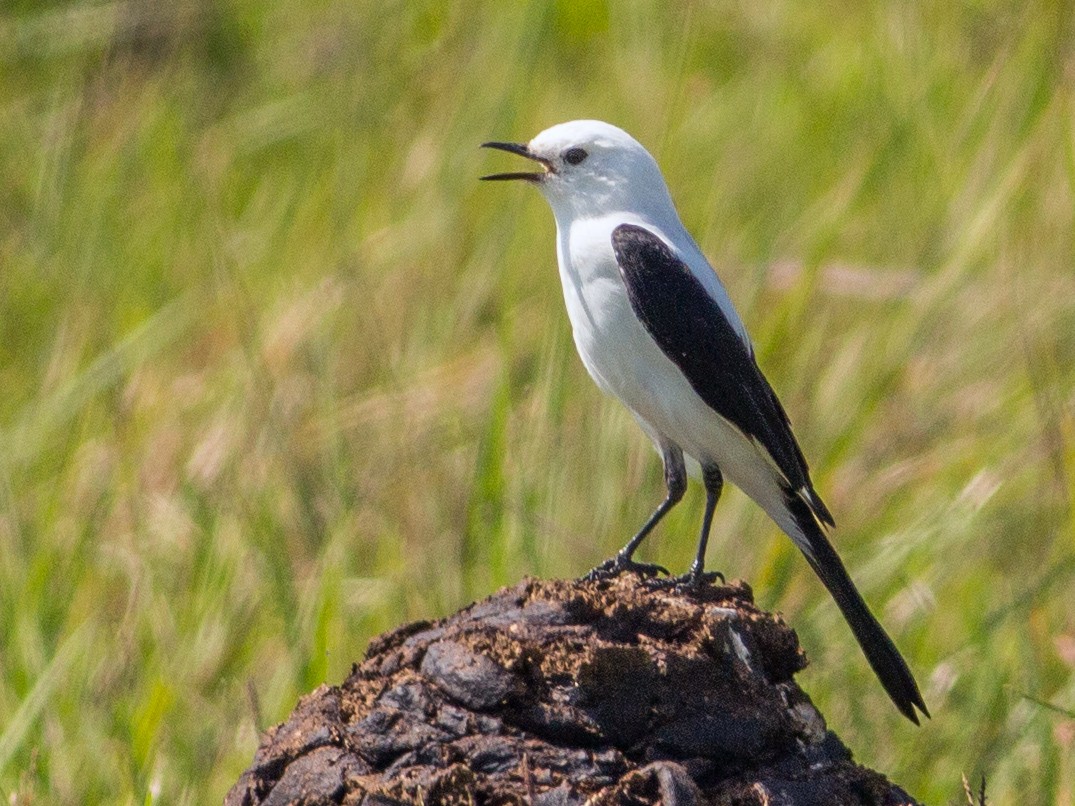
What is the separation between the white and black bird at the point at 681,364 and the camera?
4676mm

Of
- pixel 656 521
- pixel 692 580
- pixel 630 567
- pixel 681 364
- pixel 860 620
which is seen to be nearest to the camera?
pixel 692 580

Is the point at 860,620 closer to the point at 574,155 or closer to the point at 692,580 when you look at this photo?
the point at 692,580

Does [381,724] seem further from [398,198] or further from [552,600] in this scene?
[398,198]

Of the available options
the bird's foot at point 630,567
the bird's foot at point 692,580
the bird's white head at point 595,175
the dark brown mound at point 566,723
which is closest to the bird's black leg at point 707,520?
the bird's foot at point 692,580

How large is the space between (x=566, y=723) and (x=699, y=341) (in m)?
1.86

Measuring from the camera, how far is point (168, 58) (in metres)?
9.43

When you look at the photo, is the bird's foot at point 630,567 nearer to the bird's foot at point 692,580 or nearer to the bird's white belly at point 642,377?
the bird's foot at point 692,580

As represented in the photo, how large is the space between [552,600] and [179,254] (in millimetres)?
5727

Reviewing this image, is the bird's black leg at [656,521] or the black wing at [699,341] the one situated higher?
the black wing at [699,341]

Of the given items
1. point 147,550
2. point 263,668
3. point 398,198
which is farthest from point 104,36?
point 263,668

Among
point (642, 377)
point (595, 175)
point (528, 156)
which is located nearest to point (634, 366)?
point (642, 377)

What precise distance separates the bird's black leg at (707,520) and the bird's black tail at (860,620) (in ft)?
0.72

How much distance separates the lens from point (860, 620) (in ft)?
14.8

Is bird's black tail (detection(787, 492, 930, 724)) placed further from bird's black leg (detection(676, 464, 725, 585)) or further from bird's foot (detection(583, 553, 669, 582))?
bird's foot (detection(583, 553, 669, 582))
